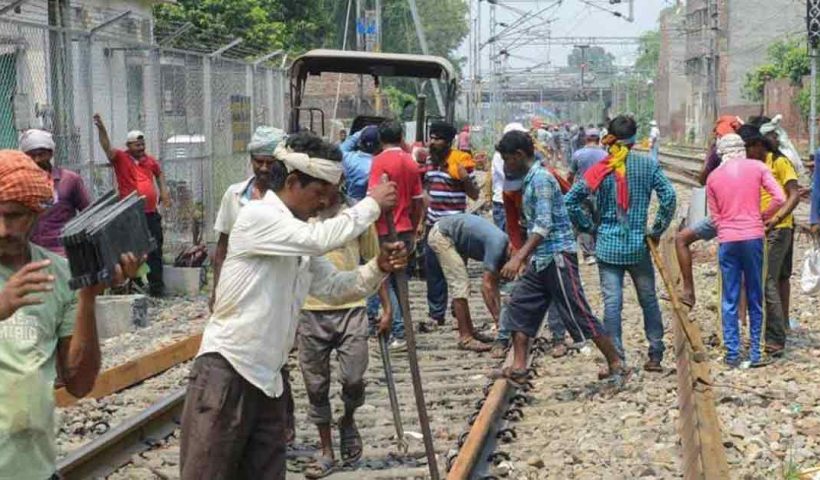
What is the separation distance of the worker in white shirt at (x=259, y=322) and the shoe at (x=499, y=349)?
6.36 m

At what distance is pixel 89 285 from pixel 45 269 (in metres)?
0.16

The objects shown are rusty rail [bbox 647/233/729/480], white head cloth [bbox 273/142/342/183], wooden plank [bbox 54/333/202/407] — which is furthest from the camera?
wooden plank [bbox 54/333/202/407]

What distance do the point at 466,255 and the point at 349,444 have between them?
447cm

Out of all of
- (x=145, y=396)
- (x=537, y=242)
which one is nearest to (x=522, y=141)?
(x=537, y=242)

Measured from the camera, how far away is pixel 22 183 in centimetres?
381

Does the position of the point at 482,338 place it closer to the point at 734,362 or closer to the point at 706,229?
the point at 706,229

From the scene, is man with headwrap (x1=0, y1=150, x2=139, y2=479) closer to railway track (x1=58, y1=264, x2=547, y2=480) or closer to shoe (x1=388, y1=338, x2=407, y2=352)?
railway track (x1=58, y1=264, x2=547, y2=480)

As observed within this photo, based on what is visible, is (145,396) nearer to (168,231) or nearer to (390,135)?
(390,135)

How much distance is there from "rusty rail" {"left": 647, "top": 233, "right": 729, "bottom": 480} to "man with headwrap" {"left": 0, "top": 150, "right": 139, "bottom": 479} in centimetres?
349

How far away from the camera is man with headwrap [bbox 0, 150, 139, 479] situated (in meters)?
3.84

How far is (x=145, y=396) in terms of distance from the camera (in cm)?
1014

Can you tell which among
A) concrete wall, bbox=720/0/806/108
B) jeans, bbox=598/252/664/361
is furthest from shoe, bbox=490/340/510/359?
concrete wall, bbox=720/0/806/108

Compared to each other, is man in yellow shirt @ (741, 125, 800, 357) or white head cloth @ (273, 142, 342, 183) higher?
white head cloth @ (273, 142, 342, 183)

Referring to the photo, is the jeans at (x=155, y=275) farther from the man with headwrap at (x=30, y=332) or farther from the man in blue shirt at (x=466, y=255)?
the man with headwrap at (x=30, y=332)
